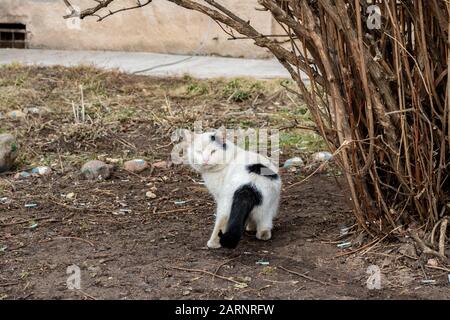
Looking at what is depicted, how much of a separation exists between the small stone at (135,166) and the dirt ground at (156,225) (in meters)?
0.05

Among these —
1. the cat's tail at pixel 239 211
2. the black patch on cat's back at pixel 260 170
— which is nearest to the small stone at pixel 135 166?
the black patch on cat's back at pixel 260 170

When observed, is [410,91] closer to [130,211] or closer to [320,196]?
[320,196]

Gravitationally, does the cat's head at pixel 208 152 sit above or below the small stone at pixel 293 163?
above

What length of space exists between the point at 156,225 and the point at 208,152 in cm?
49

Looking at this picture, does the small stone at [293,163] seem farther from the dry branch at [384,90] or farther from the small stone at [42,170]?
the dry branch at [384,90]

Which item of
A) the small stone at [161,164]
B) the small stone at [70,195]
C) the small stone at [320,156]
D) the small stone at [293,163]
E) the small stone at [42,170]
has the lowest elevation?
the small stone at [70,195]

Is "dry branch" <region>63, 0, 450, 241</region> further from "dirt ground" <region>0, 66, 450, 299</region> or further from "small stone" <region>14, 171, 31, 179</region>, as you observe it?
"small stone" <region>14, 171, 31, 179</region>

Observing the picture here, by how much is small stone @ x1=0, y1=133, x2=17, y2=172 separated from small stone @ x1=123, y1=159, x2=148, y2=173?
0.74 m

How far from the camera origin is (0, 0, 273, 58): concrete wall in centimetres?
859

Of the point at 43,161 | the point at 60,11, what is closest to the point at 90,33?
the point at 60,11

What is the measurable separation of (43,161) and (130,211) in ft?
3.94

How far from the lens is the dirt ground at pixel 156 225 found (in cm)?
349

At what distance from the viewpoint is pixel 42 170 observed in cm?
534

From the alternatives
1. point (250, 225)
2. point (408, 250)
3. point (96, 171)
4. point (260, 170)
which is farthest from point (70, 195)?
point (408, 250)
